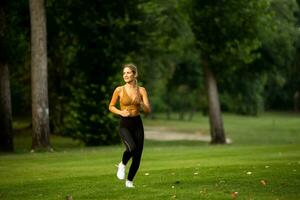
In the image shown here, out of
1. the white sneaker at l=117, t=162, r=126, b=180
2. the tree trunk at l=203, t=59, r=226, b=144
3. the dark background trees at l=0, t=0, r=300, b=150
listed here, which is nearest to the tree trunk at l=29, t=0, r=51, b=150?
the dark background trees at l=0, t=0, r=300, b=150

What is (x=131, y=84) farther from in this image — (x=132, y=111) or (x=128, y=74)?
(x=132, y=111)

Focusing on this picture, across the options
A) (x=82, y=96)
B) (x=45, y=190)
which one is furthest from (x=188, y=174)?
(x=82, y=96)

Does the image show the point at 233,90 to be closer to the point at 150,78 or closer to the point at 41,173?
the point at 150,78

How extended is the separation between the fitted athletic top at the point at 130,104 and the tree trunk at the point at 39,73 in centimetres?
1484

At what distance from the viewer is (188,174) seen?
14.1 meters

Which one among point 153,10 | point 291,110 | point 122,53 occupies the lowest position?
point 291,110

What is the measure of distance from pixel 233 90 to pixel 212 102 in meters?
10.4

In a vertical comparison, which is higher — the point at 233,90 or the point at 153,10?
the point at 153,10

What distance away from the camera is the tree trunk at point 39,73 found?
84.1 feet

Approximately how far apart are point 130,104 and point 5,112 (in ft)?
56.4

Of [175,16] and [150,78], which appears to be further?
[150,78]

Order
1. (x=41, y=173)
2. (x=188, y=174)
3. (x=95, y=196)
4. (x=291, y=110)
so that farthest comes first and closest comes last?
(x=291, y=110) < (x=41, y=173) < (x=188, y=174) < (x=95, y=196)

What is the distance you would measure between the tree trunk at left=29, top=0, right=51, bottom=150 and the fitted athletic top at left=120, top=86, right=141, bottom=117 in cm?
1484

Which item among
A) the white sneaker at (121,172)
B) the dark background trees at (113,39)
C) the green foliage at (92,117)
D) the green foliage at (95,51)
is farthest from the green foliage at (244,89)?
the white sneaker at (121,172)
